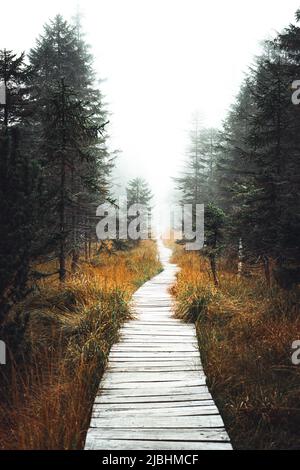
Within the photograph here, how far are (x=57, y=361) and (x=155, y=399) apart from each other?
78.9 inches

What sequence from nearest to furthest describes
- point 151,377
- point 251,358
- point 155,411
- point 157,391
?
point 155,411 < point 157,391 < point 151,377 < point 251,358

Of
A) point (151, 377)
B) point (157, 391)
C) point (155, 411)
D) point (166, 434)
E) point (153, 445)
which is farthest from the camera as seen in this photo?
point (151, 377)

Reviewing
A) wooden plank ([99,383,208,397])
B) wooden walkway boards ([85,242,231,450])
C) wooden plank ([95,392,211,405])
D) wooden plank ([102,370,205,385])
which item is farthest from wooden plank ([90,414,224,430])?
wooden plank ([102,370,205,385])

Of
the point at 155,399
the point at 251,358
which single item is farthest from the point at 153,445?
the point at 251,358

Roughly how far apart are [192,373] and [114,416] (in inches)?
57.9

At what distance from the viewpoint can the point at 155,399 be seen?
13.1 ft

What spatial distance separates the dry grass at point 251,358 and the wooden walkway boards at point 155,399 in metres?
0.31

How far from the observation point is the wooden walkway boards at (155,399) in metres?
3.24

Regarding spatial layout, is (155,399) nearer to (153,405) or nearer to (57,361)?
(153,405)

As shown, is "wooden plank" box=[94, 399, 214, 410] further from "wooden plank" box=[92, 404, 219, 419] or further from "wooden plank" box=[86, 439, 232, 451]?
"wooden plank" box=[86, 439, 232, 451]

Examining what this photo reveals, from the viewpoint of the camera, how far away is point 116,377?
4.57 metres

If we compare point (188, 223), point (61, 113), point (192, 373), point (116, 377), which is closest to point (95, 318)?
point (116, 377)

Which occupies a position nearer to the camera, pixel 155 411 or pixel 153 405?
pixel 155 411
